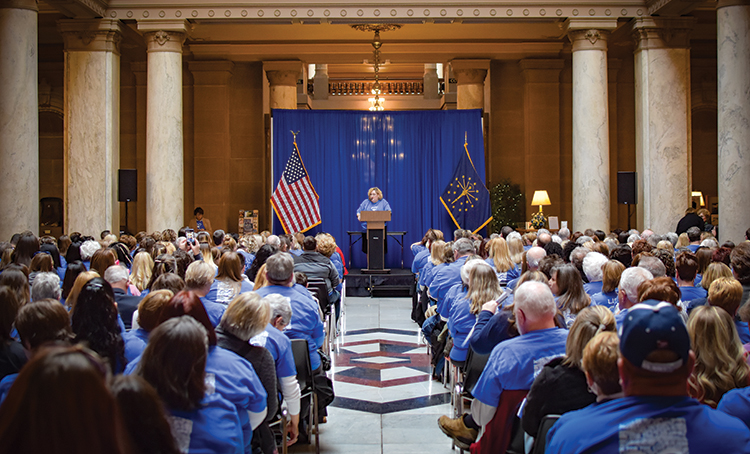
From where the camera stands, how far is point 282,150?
14992 millimetres

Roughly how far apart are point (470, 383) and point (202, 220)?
1232cm

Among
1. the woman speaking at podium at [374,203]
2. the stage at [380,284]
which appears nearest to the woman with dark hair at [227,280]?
the stage at [380,284]

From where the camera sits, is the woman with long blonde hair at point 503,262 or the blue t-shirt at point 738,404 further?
the woman with long blonde hair at point 503,262

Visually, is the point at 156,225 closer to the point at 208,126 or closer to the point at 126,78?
the point at 208,126

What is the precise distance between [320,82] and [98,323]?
71.1 ft

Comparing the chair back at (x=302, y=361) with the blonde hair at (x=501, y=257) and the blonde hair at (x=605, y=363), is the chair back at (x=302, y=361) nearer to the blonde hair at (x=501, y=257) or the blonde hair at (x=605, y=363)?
the blonde hair at (x=605, y=363)

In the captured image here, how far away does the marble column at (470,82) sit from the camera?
16547 millimetres

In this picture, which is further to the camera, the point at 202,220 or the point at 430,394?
the point at 202,220

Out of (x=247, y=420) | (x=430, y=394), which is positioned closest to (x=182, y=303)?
(x=247, y=420)

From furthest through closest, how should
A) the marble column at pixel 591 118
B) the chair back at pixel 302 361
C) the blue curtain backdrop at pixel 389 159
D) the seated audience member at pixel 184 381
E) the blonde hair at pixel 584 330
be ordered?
the blue curtain backdrop at pixel 389 159 → the marble column at pixel 591 118 → the chair back at pixel 302 361 → the blonde hair at pixel 584 330 → the seated audience member at pixel 184 381

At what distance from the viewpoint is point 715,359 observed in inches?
Answer: 104

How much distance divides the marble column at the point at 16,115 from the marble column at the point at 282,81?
22.7ft

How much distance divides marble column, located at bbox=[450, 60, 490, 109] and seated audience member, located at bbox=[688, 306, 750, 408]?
14314 mm

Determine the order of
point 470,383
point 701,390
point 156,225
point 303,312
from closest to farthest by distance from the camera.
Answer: point 701,390, point 470,383, point 303,312, point 156,225
